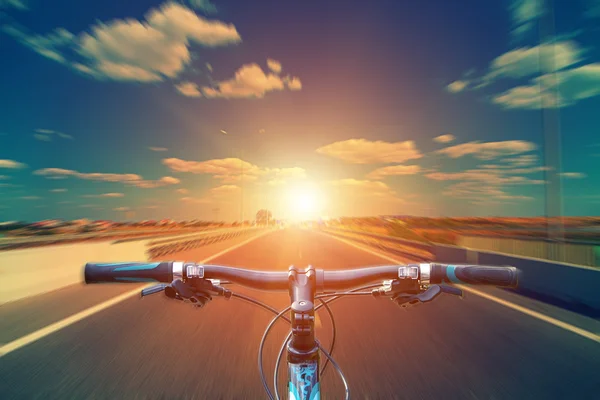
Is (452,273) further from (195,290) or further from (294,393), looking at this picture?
(195,290)

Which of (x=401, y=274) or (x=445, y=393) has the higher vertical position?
(x=401, y=274)

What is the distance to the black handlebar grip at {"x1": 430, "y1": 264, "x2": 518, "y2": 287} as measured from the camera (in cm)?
189

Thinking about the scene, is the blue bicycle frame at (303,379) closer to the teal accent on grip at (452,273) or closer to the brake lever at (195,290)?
the brake lever at (195,290)

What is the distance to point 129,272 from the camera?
2070 mm

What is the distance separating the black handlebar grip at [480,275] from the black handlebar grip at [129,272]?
4.22ft

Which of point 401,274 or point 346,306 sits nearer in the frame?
point 401,274

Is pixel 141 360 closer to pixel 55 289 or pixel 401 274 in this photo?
pixel 401 274

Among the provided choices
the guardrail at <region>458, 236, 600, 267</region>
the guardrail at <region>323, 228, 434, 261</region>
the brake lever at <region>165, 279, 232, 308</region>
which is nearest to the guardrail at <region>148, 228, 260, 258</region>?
the guardrail at <region>323, 228, 434, 261</region>

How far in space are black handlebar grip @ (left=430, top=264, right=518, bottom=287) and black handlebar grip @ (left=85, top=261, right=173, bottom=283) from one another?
1287 millimetres

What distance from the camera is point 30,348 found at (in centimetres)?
550

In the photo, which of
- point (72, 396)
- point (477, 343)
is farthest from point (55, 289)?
point (477, 343)

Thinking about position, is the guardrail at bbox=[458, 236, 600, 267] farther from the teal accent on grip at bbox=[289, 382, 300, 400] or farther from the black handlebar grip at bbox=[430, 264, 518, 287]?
the teal accent on grip at bbox=[289, 382, 300, 400]

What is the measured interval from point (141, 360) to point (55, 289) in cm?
718

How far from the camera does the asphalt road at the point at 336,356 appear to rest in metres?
4.04
